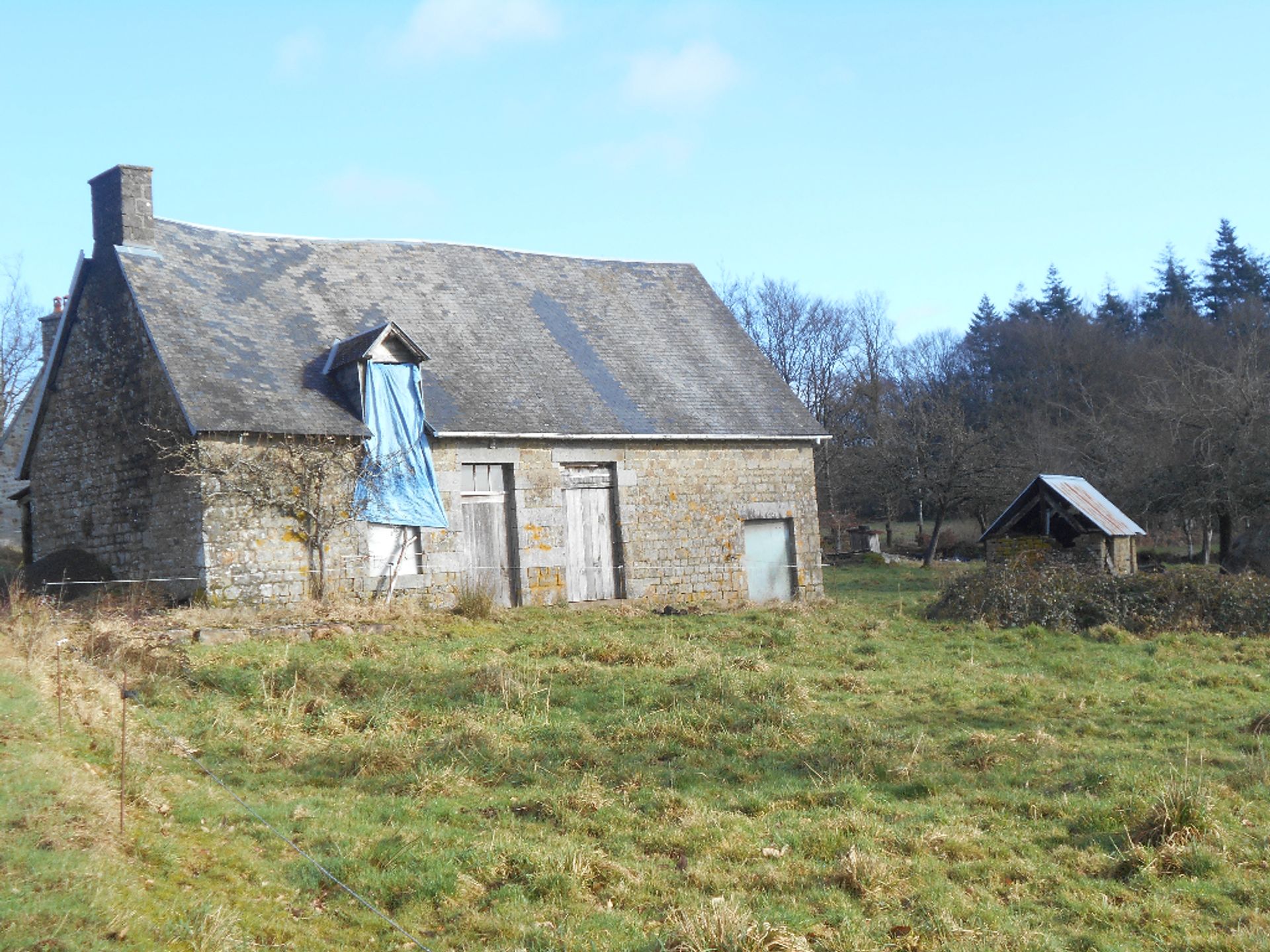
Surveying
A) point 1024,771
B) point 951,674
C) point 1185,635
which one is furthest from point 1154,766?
point 1185,635

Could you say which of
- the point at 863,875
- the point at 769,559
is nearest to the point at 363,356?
the point at 769,559

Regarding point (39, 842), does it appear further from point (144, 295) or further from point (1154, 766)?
point (144, 295)

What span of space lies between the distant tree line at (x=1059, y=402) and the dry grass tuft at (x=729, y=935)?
23482mm

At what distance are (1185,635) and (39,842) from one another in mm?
14661

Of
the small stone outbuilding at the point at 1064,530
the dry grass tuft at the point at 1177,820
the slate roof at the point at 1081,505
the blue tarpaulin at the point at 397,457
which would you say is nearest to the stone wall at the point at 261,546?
the blue tarpaulin at the point at 397,457

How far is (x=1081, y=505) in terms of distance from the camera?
20.6 metres

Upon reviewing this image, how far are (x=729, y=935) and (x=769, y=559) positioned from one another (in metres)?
16.7

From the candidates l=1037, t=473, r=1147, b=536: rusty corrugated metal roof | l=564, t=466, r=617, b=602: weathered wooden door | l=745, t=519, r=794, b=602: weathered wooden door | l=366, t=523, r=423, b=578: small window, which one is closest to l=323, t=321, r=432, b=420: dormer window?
l=366, t=523, r=423, b=578: small window

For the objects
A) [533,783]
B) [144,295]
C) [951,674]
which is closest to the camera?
[533,783]

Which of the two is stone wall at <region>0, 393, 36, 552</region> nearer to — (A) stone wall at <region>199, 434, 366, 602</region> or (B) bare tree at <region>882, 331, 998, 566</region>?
(A) stone wall at <region>199, 434, 366, 602</region>

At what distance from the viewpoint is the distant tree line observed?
2641cm

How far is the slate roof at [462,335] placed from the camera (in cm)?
1717

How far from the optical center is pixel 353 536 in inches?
683

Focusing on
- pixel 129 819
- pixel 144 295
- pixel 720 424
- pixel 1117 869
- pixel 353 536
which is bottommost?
pixel 1117 869
